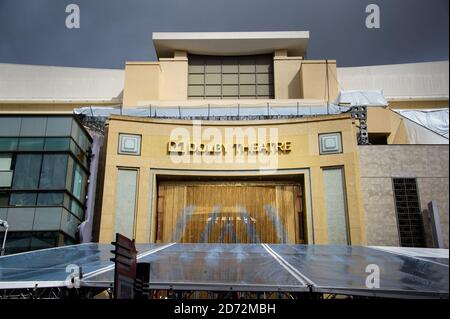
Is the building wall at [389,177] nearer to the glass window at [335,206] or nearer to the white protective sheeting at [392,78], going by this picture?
the glass window at [335,206]

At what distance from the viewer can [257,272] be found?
8.21 metres

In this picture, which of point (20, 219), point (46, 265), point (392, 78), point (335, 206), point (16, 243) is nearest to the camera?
point (46, 265)

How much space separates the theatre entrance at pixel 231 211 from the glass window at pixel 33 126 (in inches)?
196

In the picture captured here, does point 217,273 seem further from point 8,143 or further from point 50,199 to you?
point 8,143

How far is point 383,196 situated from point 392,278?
1115cm

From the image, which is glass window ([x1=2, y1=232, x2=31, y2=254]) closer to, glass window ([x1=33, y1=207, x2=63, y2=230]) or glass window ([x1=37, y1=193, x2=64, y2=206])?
glass window ([x1=33, y1=207, x2=63, y2=230])

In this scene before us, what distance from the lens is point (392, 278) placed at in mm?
7180

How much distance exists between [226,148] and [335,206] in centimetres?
472

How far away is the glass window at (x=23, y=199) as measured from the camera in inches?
593

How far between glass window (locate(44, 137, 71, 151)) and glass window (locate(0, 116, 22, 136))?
39.6 inches

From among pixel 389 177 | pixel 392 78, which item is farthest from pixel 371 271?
pixel 392 78
